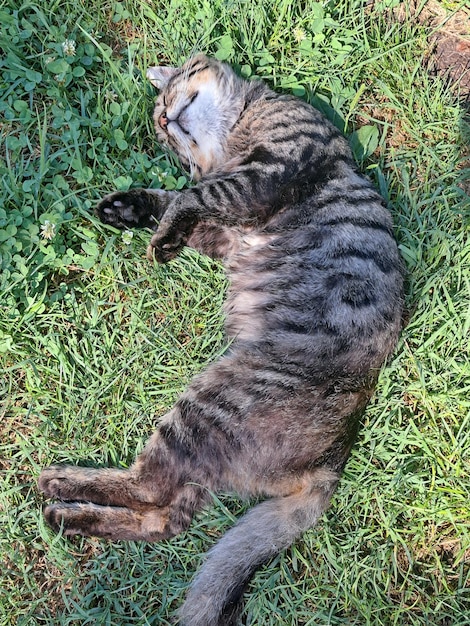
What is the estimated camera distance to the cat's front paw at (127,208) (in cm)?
275

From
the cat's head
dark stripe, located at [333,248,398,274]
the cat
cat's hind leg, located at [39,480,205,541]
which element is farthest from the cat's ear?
cat's hind leg, located at [39,480,205,541]

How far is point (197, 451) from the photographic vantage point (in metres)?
2.32

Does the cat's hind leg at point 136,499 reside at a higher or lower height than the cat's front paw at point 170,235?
lower

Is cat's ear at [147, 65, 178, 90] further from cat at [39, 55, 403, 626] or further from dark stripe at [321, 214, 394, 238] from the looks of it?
dark stripe at [321, 214, 394, 238]

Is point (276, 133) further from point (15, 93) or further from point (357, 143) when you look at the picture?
point (15, 93)

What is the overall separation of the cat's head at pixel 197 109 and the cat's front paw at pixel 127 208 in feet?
1.12

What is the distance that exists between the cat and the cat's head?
12 cm

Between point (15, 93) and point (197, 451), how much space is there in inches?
80.7

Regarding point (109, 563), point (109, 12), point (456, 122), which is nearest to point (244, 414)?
point (109, 563)

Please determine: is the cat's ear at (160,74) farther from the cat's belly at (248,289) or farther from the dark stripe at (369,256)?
the dark stripe at (369,256)

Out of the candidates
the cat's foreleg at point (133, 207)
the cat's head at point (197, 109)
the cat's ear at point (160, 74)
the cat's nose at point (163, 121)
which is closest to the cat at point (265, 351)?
the cat's foreleg at point (133, 207)

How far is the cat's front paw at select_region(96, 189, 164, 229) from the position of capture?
2752 mm

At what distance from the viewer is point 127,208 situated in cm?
275

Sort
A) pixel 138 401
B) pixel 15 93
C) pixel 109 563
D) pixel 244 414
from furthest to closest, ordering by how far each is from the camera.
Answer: pixel 15 93, pixel 138 401, pixel 109 563, pixel 244 414
